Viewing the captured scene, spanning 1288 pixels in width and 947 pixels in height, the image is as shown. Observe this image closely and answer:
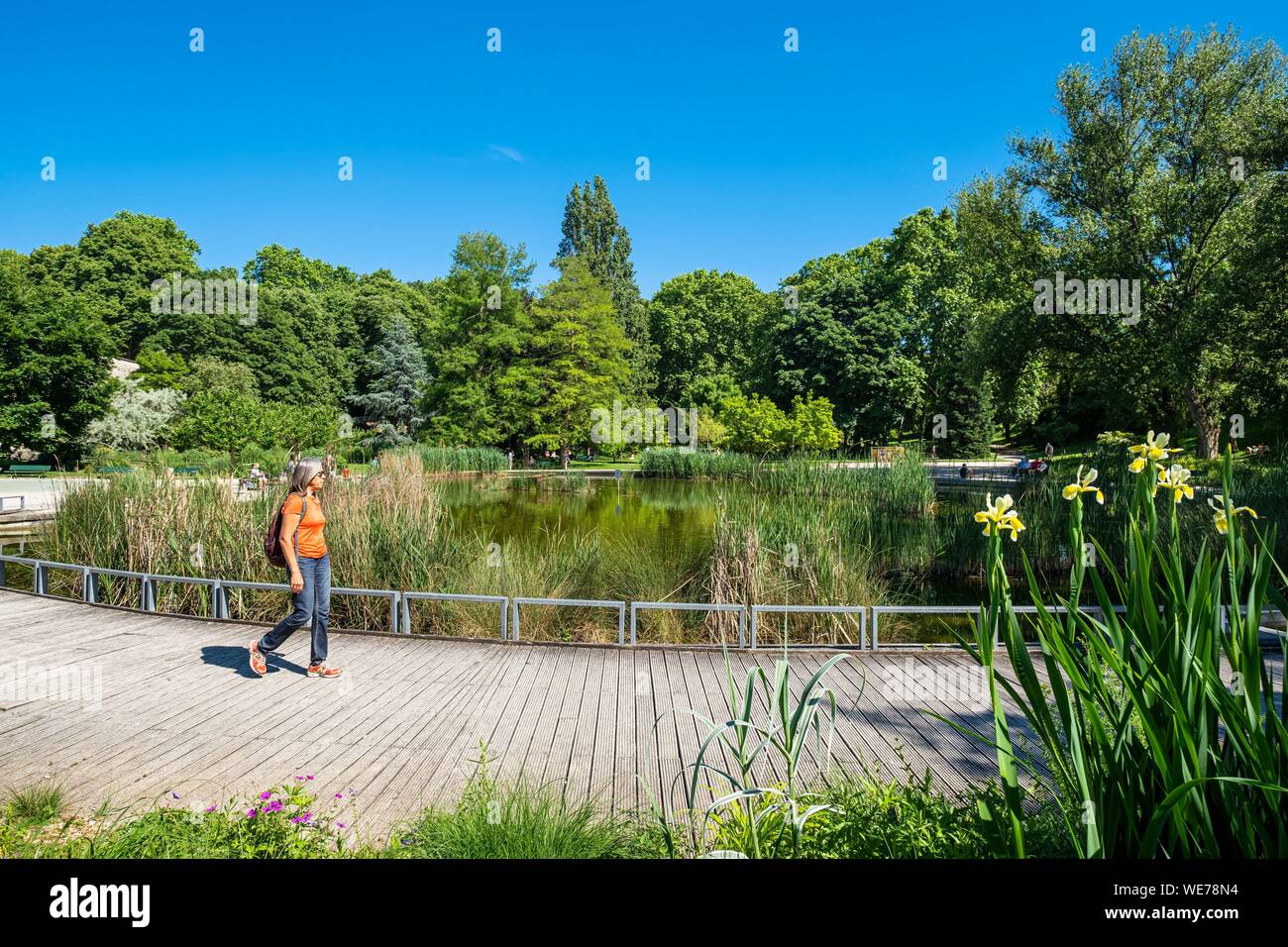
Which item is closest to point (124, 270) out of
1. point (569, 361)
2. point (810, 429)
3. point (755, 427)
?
point (569, 361)

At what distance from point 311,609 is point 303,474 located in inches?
36.5

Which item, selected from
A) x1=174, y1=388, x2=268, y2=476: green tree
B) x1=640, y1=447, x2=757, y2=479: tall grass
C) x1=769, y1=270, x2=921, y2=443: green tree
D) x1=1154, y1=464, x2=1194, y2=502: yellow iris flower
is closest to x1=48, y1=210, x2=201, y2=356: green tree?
x1=174, y1=388, x2=268, y2=476: green tree

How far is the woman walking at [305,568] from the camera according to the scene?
469cm

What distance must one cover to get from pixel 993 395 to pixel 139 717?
76.0 feet

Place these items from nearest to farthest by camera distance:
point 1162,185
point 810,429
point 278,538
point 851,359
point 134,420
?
1. point 278,538
2. point 1162,185
3. point 134,420
4. point 810,429
5. point 851,359

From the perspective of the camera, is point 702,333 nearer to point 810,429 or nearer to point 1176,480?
point 810,429

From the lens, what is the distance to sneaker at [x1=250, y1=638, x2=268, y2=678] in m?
4.79

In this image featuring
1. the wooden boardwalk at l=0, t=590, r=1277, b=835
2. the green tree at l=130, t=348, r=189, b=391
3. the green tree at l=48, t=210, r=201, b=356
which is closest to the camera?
the wooden boardwalk at l=0, t=590, r=1277, b=835

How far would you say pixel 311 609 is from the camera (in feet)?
15.9

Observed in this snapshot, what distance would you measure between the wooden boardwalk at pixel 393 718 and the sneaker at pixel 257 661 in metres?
0.09

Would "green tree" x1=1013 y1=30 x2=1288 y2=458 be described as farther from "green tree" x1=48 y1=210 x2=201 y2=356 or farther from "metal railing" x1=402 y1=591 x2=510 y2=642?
"green tree" x1=48 y1=210 x2=201 y2=356

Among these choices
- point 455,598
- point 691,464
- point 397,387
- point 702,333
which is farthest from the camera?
point 702,333

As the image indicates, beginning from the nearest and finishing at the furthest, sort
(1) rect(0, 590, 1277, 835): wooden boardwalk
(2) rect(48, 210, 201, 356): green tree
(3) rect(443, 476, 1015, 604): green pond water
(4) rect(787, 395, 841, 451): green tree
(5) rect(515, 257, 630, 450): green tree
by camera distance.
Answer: (1) rect(0, 590, 1277, 835): wooden boardwalk
(3) rect(443, 476, 1015, 604): green pond water
(4) rect(787, 395, 841, 451): green tree
(5) rect(515, 257, 630, 450): green tree
(2) rect(48, 210, 201, 356): green tree

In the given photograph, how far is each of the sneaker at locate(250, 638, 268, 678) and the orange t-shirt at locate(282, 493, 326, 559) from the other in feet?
2.44
